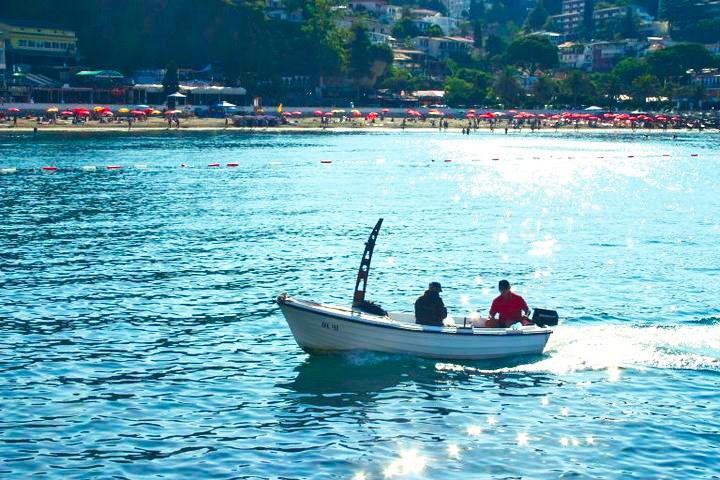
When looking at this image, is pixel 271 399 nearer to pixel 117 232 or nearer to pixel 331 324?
pixel 331 324

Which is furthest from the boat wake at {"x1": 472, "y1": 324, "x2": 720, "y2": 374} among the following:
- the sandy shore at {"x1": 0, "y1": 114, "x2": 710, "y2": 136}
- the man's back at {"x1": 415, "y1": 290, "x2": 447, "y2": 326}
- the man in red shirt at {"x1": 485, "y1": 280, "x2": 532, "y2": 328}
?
the sandy shore at {"x1": 0, "y1": 114, "x2": 710, "y2": 136}

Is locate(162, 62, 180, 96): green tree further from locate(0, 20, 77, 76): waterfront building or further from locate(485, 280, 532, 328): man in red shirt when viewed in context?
locate(485, 280, 532, 328): man in red shirt

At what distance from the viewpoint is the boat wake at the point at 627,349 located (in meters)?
31.2

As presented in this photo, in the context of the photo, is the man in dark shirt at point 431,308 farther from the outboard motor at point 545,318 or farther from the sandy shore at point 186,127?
the sandy shore at point 186,127

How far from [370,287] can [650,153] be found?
114126mm

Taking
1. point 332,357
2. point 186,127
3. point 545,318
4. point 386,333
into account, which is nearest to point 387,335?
point 386,333

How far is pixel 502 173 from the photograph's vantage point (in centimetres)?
11306

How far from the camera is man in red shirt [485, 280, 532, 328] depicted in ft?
104

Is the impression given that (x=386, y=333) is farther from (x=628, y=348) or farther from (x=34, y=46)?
(x=34, y=46)

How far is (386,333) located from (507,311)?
4355 millimetres

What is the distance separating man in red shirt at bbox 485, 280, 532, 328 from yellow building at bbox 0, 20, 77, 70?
16414 cm

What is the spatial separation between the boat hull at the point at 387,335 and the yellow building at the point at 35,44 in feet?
535

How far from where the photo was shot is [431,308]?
30266mm

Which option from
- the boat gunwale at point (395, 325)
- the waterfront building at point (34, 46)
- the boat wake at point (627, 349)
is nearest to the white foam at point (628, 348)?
the boat wake at point (627, 349)
